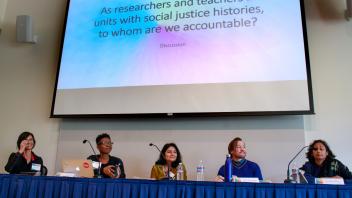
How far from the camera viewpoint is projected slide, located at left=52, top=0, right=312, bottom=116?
3.27m

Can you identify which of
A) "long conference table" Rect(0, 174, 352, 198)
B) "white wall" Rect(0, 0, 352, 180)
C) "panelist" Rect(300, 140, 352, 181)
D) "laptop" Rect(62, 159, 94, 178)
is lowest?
"long conference table" Rect(0, 174, 352, 198)

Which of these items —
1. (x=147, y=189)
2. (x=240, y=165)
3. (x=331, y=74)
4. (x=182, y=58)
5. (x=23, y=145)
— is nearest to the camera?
(x=147, y=189)

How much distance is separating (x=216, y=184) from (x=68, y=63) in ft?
8.74

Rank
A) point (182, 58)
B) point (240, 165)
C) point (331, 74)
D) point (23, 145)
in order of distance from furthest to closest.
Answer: point (182, 58), point (331, 74), point (23, 145), point (240, 165)

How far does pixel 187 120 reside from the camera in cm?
359

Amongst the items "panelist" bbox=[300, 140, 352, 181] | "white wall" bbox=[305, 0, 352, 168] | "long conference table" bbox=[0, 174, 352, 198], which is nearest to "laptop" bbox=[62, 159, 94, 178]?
"long conference table" bbox=[0, 174, 352, 198]

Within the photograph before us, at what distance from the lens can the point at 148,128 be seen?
3689 millimetres

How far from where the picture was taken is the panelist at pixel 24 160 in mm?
3031

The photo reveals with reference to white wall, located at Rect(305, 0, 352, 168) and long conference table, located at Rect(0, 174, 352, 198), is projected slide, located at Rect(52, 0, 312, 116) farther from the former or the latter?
long conference table, located at Rect(0, 174, 352, 198)

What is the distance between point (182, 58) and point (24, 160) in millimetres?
1895

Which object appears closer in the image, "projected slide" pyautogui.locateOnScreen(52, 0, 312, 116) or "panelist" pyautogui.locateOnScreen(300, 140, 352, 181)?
"panelist" pyautogui.locateOnScreen(300, 140, 352, 181)

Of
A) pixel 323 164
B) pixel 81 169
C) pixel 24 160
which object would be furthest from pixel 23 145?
pixel 323 164

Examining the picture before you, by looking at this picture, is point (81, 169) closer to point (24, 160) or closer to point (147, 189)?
point (147, 189)

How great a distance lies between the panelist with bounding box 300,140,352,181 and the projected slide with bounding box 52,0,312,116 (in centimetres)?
45
